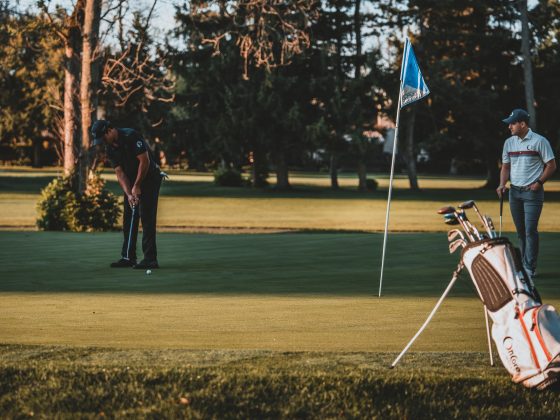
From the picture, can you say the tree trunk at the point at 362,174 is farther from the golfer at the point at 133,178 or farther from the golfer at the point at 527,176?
the golfer at the point at 527,176

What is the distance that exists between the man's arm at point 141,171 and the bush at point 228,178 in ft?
173

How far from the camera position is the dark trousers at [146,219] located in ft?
44.9

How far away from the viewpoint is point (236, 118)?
57375 mm

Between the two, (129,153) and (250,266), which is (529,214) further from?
(129,153)

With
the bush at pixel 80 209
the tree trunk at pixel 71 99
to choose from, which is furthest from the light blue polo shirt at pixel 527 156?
the tree trunk at pixel 71 99

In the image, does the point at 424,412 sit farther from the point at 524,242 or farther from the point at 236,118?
the point at 236,118

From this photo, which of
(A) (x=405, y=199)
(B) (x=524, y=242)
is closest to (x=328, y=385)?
(B) (x=524, y=242)

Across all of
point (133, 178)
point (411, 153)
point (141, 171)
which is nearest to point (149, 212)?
point (133, 178)

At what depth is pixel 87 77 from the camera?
26.9 meters

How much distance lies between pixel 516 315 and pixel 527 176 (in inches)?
275

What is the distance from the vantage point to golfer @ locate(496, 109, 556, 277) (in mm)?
12625

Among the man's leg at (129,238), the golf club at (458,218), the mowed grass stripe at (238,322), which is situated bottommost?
the mowed grass stripe at (238,322)

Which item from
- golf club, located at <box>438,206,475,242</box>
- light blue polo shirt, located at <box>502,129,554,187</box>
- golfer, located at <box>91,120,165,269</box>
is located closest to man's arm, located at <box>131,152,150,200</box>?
golfer, located at <box>91,120,165,269</box>

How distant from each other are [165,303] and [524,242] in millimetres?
5428
